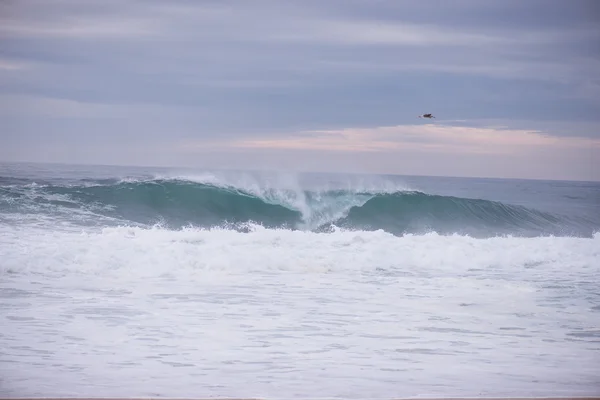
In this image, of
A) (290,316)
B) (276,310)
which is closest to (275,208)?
(276,310)

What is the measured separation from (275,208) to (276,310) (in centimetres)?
1276

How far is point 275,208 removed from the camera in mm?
20859

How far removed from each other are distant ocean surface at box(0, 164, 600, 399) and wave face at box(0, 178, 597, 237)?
0.62 feet

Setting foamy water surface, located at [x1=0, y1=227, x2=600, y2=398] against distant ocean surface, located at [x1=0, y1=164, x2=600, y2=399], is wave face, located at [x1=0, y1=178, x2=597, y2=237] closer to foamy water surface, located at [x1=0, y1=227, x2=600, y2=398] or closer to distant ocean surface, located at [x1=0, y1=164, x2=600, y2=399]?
distant ocean surface, located at [x1=0, y1=164, x2=600, y2=399]

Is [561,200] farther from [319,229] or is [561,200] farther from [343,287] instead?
[343,287]

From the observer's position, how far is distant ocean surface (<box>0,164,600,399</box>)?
5.33 metres

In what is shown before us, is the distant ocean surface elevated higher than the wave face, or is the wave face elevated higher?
the wave face

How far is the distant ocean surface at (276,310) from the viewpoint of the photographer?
5.33 meters

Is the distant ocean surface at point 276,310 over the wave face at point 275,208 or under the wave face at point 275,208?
under

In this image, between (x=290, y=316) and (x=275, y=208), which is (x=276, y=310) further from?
(x=275, y=208)

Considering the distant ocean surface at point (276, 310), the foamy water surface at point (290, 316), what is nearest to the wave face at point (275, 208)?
the distant ocean surface at point (276, 310)

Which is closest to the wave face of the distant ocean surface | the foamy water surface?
the distant ocean surface

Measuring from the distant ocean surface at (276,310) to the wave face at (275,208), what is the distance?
19cm

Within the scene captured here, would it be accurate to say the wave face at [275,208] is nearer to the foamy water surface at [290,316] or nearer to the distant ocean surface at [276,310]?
the distant ocean surface at [276,310]
